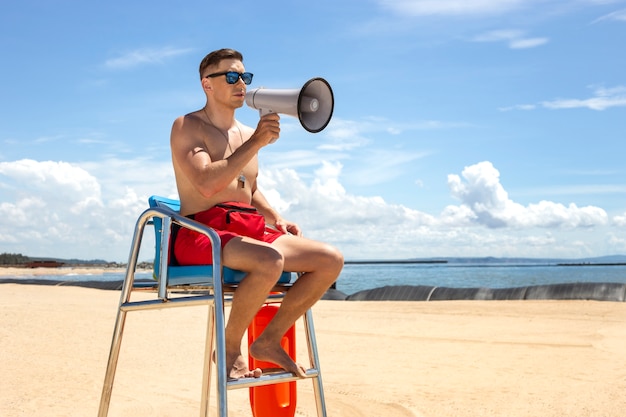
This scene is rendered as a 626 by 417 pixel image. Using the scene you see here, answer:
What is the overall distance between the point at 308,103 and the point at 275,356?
106 cm

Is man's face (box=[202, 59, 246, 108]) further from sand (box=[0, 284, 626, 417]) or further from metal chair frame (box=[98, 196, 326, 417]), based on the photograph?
sand (box=[0, 284, 626, 417])

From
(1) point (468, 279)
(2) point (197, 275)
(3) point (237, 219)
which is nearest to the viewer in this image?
(2) point (197, 275)

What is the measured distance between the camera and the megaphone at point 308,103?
280cm

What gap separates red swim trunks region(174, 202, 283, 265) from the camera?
2789 millimetres

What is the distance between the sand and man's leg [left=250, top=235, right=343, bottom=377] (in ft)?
6.09

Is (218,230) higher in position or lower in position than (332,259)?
higher

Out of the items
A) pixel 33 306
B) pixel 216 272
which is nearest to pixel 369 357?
pixel 216 272

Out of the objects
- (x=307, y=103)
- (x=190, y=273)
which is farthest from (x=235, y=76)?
(x=190, y=273)

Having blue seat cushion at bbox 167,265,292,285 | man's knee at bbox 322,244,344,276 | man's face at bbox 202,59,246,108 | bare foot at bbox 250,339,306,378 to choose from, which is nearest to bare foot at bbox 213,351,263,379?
bare foot at bbox 250,339,306,378

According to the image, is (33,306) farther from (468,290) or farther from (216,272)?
(216,272)

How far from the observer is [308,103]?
284cm

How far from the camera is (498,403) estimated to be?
191 inches

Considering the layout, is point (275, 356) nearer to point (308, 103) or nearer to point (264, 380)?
point (264, 380)

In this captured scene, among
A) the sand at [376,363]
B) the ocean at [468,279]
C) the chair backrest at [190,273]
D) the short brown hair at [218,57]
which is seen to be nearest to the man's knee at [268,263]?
the chair backrest at [190,273]
